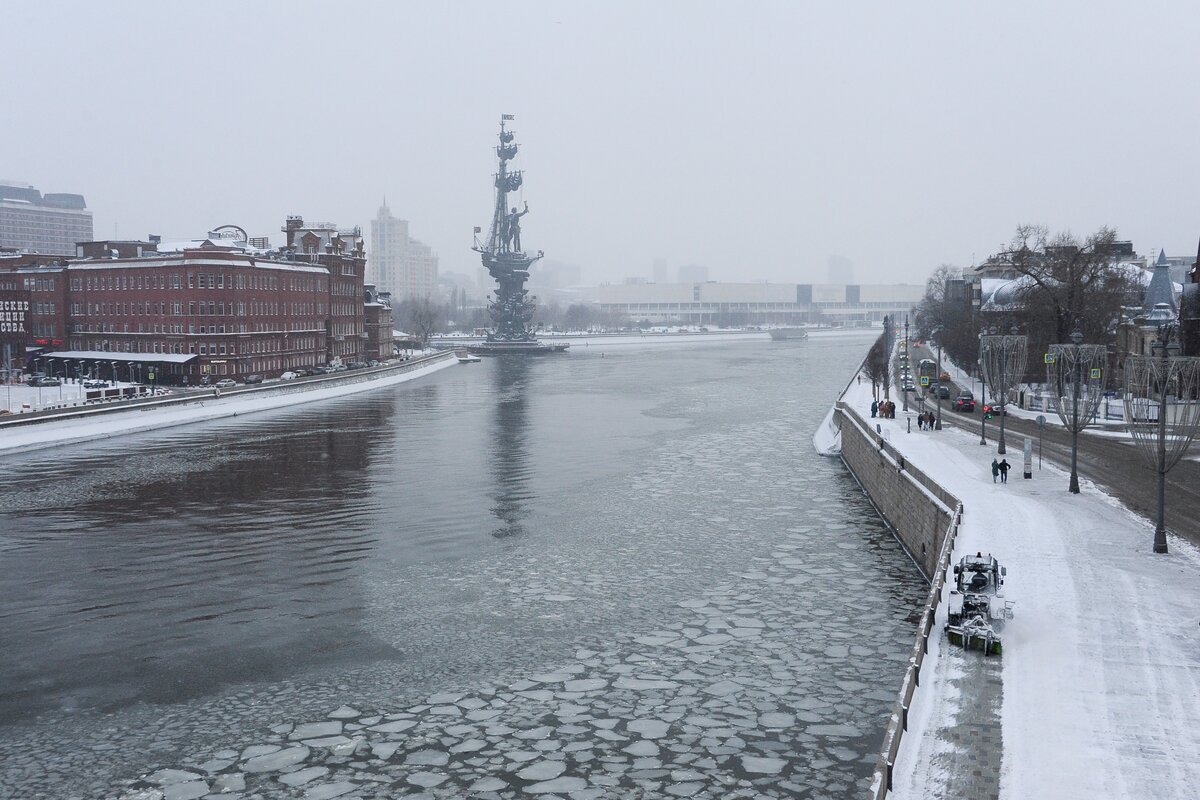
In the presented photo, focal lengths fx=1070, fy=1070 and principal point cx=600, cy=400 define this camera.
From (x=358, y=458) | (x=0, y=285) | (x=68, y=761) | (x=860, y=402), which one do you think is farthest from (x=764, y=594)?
(x=0, y=285)

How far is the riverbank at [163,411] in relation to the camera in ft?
212

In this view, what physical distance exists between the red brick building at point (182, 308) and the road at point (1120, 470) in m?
65.8

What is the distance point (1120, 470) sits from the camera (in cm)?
4306

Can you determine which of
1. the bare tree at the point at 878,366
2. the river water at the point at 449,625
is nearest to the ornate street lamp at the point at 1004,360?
the river water at the point at 449,625

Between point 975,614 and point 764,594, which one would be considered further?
point 764,594

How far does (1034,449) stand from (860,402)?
26.8 meters

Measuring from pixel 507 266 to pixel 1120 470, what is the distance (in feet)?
499

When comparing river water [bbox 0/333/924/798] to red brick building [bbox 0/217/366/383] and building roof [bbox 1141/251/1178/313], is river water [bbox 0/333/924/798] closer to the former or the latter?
red brick building [bbox 0/217/366/383]

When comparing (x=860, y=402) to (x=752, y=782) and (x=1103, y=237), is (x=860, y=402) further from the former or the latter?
(x=752, y=782)

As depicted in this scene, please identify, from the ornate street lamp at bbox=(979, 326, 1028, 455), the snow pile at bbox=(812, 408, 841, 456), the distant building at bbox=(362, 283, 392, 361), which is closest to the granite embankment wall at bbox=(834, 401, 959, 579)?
the snow pile at bbox=(812, 408, 841, 456)

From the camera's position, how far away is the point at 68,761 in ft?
65.2

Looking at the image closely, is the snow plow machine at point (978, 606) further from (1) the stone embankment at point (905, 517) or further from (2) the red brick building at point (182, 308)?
(2) the red brick building at point (182, 308)

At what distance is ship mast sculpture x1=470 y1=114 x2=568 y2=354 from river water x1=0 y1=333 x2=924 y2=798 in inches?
5191

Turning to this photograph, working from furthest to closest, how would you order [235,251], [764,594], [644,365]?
[644,365] → [235,251] → [764,594]
